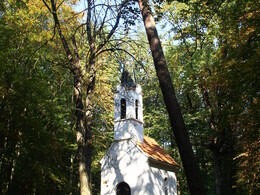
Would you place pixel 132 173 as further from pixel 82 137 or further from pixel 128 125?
pixel 82 137

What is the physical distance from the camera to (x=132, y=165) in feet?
54.5

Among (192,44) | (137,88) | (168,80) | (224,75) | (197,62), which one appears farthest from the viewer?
(137,88)

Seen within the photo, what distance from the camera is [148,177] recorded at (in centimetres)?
1606

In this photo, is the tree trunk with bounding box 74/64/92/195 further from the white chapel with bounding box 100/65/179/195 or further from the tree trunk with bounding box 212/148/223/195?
the tree trunk with bounding box 212/148/223/195

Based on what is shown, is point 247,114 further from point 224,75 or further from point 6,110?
point 6,110

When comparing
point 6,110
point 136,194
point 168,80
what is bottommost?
point 136,194

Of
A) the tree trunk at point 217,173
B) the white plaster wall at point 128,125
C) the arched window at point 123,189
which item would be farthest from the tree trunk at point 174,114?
the tree trunk at point 217,173

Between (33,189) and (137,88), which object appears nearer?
(33,189)

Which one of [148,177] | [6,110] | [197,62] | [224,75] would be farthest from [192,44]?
[6,110]

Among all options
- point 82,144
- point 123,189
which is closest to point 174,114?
point 82,144

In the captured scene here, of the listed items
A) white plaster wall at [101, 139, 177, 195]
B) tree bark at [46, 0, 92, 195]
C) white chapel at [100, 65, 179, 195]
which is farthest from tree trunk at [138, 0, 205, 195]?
white plaster wall at [101, 139, 177, 195]

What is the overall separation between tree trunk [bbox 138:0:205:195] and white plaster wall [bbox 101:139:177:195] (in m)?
10.3

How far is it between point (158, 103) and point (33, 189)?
1489cm

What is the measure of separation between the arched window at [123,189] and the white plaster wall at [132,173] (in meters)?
0.20
